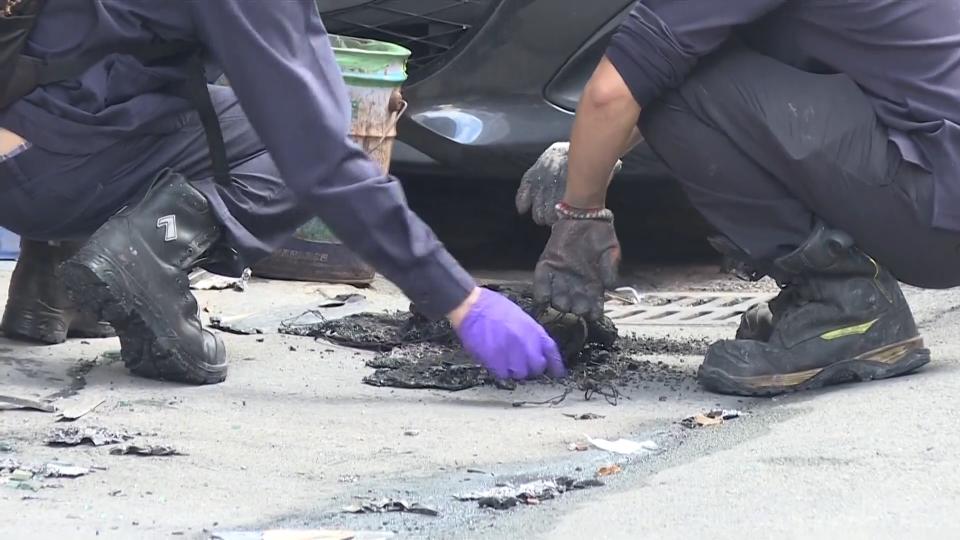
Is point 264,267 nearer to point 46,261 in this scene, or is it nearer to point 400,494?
point 46,261

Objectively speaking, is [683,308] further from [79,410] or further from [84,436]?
[84,436]

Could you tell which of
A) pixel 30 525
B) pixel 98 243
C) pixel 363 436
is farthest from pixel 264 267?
pixel 30 525

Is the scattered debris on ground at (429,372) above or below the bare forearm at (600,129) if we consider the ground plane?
below

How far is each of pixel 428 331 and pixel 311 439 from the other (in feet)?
3.08

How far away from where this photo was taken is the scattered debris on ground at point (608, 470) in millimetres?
2357

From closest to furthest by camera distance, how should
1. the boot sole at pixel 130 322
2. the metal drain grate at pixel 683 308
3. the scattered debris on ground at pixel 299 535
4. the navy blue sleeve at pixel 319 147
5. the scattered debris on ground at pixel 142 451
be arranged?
the scattered debris on ground at pixel 299 535 < the navy blue sleeve at pixel 319 147 < the scattered debris on ground at pixel 142 451 < the boot sole at pixel 130 322 < the metal drain grate at pixel 683 308

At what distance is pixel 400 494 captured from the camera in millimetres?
2268

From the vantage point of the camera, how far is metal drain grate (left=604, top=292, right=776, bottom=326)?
397 cm

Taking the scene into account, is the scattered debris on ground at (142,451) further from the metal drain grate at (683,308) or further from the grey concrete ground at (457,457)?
the metal drain grate at (683,308)

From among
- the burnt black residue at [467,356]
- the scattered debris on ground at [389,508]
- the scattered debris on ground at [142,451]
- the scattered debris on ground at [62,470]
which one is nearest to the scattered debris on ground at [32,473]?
the scattered debris on ground at [62,470]

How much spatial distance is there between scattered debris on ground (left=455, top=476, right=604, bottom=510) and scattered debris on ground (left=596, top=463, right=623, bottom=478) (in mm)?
47

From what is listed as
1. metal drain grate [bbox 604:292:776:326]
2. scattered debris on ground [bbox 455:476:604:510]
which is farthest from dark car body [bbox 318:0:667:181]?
scattered debris on ground [bbox 455:476:604:510]

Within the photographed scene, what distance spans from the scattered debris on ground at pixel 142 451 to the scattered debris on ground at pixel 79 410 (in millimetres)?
267

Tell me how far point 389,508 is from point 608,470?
411mm
